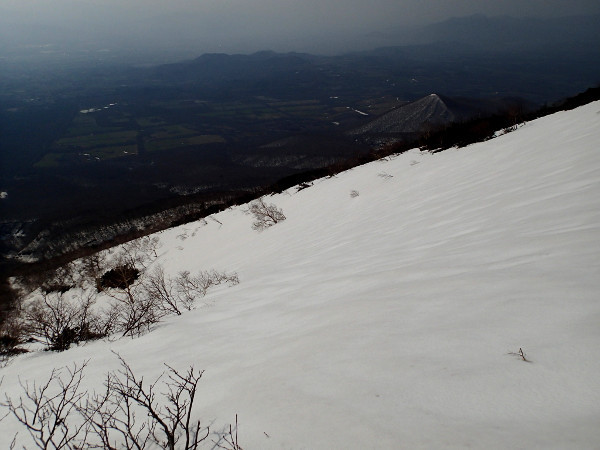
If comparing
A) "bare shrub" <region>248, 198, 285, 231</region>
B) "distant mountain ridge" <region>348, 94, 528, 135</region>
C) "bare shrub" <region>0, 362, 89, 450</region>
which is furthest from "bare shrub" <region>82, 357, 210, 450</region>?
"distant mountain ridge" <region>348, 94, 528, 135</region>

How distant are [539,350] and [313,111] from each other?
570ft

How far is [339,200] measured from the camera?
15156 mm

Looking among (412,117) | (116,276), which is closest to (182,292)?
(116,276)

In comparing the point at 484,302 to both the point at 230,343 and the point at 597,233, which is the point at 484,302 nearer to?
the point at 597,233

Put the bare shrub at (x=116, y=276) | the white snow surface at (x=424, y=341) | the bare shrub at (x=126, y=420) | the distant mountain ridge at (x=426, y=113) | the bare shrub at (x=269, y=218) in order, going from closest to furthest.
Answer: the white snow surface at (x=424, y=341), the bare shrub at (x=126, y=420), the bare shrub at (x=269, y=218), the bare shrub at (x=116, y=276), the distant mountain ridge at (x=426, y=113)

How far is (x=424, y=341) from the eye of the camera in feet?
7.07

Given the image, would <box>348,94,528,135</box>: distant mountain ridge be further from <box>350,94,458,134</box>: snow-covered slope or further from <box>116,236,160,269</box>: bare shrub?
<box>116,236,160,269</box>: bare shrub

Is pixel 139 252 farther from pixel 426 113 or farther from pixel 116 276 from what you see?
pixel 426 113

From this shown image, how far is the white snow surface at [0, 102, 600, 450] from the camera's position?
4.84ft

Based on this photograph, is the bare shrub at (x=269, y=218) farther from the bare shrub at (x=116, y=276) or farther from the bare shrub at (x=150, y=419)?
the bare shrub at (x=150, y=419)

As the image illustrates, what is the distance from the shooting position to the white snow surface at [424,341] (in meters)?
1.48

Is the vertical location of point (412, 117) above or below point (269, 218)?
above

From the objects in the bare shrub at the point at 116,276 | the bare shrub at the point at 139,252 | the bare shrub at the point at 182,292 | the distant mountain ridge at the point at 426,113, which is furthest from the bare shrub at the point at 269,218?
the distant mountain ridge at the point at 426,113

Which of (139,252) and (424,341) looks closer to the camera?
(424,341)
